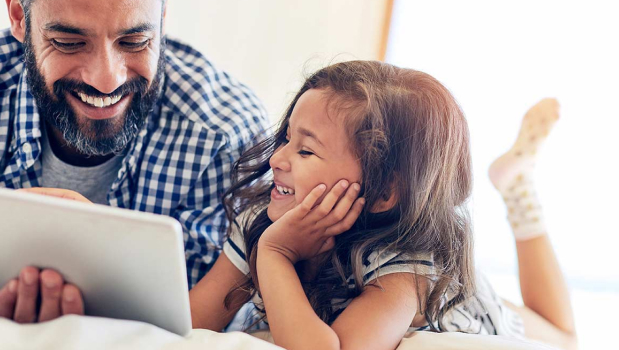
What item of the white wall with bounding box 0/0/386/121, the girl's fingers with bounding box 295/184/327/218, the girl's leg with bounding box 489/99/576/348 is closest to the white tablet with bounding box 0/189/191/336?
the girl's fingers with bounding box 295/184/327/218

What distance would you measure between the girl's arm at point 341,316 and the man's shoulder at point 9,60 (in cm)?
81

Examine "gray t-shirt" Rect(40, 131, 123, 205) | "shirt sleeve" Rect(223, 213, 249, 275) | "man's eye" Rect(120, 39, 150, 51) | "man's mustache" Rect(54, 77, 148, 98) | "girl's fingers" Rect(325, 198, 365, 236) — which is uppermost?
"man's eye" Rect(120, 39, 150, 51)

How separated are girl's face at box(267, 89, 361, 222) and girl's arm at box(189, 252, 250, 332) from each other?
9.5 inches

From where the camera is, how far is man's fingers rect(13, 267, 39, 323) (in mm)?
711

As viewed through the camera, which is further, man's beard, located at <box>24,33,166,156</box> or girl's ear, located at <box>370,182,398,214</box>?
man's beard, located at <box>24,33,166,156</box>

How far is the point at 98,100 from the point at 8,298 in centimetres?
62

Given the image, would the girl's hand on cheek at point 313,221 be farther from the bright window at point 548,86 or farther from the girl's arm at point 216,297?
the bright window at point 548,86

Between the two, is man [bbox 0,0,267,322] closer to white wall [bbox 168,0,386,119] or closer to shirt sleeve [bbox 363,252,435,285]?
shirt sleeve [bbox 363,252,435,285]

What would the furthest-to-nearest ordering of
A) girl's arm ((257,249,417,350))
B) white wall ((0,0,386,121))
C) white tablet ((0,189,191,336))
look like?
1. white wall ((0,0,386,121))
2. girl's arm ((257,249,417,350))
3. white tablet ((0,189,191,336))

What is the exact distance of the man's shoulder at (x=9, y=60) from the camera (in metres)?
1.37

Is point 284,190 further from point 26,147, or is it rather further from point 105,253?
point 26,147

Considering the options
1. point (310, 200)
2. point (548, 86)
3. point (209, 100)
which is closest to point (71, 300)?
point (310, 200)

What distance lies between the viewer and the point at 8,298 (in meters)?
0.75

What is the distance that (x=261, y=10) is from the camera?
200 centimetres
